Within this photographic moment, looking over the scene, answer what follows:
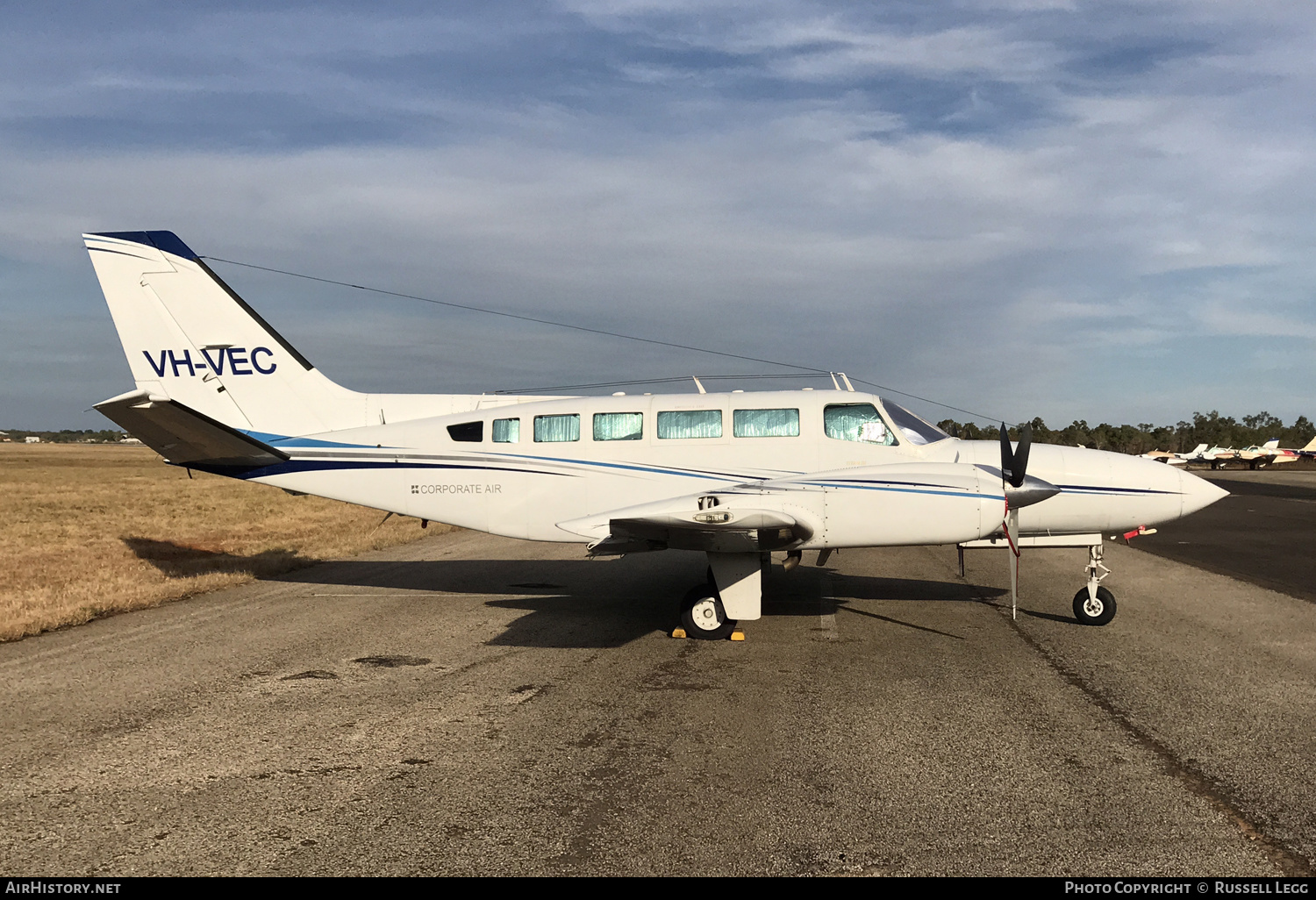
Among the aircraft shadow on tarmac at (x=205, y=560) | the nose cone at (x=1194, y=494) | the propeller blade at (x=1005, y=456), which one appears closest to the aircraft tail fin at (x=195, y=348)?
the aircraft shadow on tarmac at (x=205, y=560)

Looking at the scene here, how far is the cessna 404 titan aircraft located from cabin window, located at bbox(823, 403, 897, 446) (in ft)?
0.09

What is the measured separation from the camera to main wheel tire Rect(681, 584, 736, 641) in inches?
444

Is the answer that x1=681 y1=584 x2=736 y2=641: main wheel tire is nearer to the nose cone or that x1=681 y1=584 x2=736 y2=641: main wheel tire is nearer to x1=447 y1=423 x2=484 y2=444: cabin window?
x1=447 y1=423 x2=484 y2=444: cabin window

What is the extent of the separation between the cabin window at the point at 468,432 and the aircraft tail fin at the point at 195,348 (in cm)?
195

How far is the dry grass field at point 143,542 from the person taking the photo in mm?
13875

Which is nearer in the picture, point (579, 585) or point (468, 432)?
point (468, 432)

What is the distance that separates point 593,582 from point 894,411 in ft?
22.2

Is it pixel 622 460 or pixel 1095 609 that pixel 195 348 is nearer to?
pixel 622 460

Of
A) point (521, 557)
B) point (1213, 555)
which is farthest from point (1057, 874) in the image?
point (1213, 555)

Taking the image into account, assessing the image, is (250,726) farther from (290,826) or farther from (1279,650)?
(1279,650)

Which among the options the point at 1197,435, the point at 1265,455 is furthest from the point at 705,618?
the point at 1197,435

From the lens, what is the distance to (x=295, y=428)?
13930 millimetres

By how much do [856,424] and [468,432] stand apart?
5.79 meters

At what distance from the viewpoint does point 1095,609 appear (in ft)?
38.0
